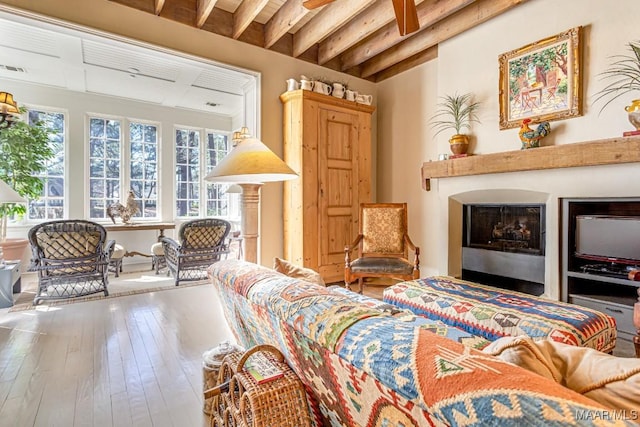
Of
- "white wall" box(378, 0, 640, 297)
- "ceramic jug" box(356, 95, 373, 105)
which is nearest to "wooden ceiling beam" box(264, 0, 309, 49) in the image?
"ceramic jug" box(356, 95, 373, 105)

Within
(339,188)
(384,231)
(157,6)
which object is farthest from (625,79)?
(157,6)

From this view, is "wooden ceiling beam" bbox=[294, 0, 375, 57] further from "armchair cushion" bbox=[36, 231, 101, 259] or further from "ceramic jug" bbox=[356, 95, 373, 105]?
"armchair cushion" bbox=[36, 231, 101, 259]

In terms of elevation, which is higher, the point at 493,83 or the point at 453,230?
the point at 493,83

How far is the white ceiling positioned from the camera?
3.33m

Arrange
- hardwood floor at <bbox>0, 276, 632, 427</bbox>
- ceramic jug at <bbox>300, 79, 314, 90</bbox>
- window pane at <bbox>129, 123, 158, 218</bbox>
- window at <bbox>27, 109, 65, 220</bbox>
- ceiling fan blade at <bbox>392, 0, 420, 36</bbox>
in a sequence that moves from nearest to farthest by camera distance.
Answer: hardwood floor at <bbox>0, 276, 632, 427</bbox>, ceiling fan blade at <bbox>392, 0, 420, 36</bbox>, ceramic jug at <bbox>300, 79, 314, 90</bbox>, window at <bbox>27, 109, 65, 220</bbox>, window pane at <bbox>129, 123, 158, 218</bbox>

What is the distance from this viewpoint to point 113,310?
3133 millimetres

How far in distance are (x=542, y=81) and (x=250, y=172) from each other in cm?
309

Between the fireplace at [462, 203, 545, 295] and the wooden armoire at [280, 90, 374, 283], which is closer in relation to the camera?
the fireplace at [462, 203, 545, 295]

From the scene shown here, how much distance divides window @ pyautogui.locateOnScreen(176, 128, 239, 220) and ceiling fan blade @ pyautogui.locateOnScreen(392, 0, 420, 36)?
466 cm

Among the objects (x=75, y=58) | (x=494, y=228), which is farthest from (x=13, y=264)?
(x=494, y=228)

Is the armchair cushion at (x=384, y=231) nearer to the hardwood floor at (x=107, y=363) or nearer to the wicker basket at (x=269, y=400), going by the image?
the hardwood floor at (x=107, y=363)

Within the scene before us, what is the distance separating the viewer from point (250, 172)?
5.27ft

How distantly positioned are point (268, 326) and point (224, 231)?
3350 millimetres

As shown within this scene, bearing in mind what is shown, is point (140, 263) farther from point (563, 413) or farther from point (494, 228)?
point (563, 413)
